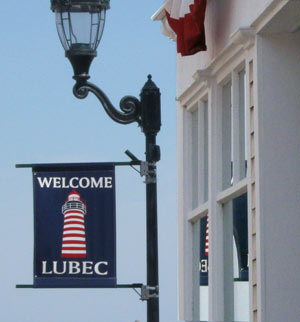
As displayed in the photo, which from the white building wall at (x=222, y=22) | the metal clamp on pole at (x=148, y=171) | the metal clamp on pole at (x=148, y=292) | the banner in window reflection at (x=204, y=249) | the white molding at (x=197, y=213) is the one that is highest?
the white building wall at (x=222, y=22)

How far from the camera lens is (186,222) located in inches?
404

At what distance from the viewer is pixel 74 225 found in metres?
8.04

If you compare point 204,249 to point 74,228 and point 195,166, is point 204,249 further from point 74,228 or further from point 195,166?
point 74,228

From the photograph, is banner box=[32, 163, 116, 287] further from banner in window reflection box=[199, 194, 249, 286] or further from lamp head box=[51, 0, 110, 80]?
banner in window reflection box=[199, 194, 249, 286]

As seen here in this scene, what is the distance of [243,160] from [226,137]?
596 millimetres

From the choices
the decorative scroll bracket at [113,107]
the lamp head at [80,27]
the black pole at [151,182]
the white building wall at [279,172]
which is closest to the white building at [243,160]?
the white building wall at [279,172]

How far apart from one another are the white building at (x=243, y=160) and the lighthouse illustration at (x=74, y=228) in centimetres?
115

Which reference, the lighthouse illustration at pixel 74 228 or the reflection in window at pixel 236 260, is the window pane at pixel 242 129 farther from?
the lighthouse illustration at pixel 74 228

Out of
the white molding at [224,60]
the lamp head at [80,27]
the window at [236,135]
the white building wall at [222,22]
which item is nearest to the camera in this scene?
the white building wall at [222,22]

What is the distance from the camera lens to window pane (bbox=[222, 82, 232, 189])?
8781 mm

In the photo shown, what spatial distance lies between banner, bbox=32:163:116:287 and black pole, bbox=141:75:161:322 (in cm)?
38

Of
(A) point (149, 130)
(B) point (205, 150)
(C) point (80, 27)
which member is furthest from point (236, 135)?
(C) point (80, 27)

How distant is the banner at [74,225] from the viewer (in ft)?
26.3

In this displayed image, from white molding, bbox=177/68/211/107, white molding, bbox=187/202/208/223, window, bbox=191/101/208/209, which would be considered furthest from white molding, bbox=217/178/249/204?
white molding, bbox=177/68/211/107
